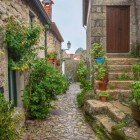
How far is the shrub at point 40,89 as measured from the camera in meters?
7.81

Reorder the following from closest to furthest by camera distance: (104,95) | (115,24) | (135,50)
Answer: (104,95), (135,50), (115,24)

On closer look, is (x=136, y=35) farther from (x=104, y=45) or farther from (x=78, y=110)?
(x=78, y=110)

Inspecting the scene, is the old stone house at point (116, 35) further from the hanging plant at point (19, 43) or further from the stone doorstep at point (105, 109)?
the hanging plant at point (19, 43)

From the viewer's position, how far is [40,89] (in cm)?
784

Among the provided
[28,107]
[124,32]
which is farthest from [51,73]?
[124,32]

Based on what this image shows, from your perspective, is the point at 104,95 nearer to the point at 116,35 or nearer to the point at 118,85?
the point at 118,85

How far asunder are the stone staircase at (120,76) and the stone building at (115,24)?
583 millimetres

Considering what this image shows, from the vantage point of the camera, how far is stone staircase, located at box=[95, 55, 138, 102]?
870cm

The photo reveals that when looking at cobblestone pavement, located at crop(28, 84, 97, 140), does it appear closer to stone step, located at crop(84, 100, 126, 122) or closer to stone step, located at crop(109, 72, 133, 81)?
stone step, located at crop(84, 100, 126, 122)

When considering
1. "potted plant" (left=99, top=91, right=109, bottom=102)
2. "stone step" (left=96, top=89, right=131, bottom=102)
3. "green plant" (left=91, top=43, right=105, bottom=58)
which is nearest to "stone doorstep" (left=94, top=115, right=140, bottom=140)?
"potted plant" (left=99, top=91, right=109, bottom=102)

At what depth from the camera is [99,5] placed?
11141 millimetres

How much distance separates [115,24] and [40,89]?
503 cm

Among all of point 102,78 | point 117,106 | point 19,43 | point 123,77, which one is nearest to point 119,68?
point 123,77

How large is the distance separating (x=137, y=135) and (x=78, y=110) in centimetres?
401
